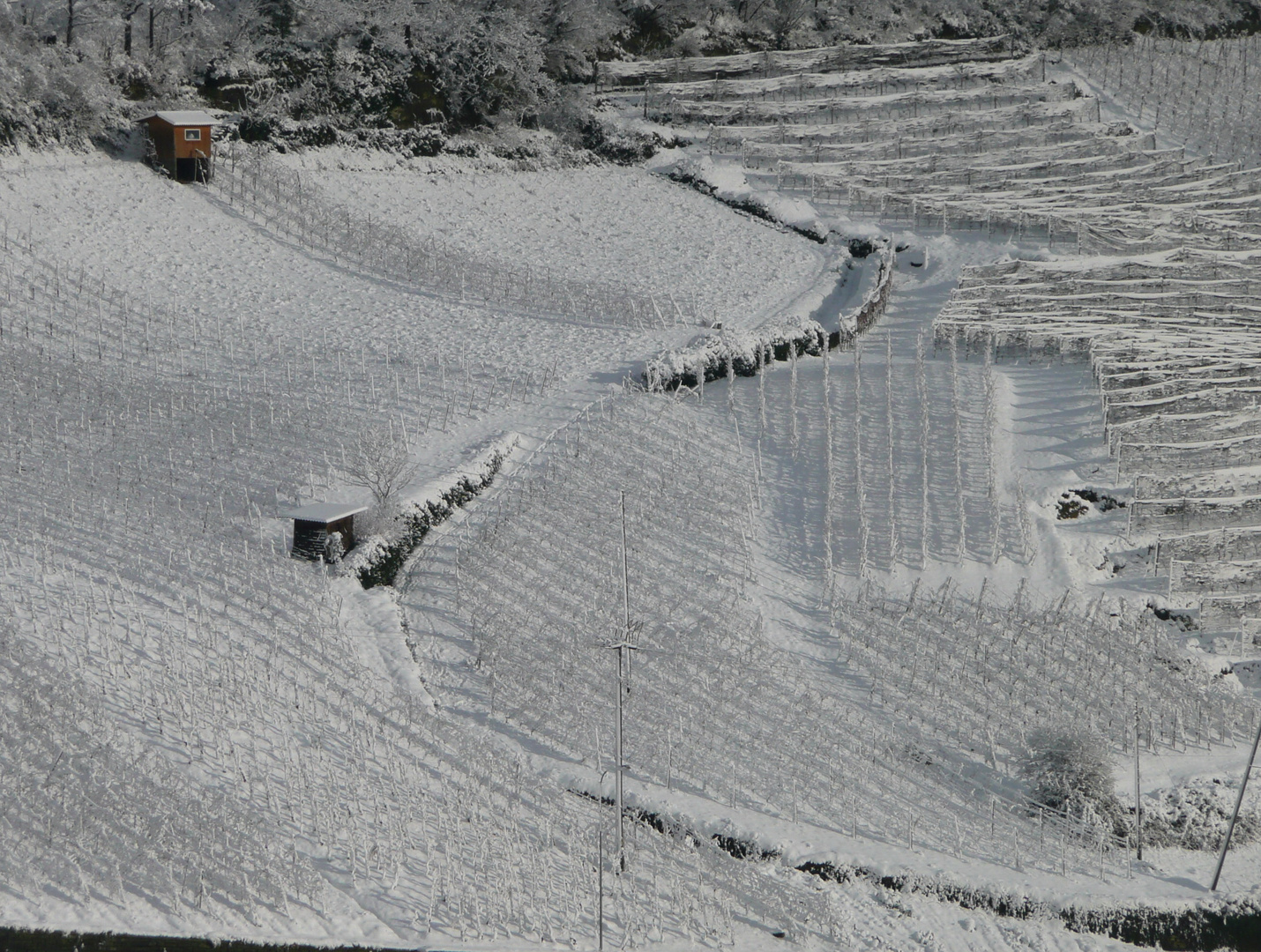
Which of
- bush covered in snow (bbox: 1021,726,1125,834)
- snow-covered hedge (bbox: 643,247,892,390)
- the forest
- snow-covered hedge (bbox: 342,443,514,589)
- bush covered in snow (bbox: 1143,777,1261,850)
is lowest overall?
bush covered in snow (bbox: 1143,777,1261,850)

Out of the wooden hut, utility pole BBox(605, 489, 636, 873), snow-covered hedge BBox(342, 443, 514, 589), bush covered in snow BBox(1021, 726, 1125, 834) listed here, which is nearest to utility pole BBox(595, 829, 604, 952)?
utility pole BBox(605, 489, 636, 873)

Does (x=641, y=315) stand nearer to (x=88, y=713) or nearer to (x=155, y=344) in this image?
(x=155, y=344)

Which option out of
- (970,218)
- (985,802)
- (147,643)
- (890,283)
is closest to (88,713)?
(147,643)

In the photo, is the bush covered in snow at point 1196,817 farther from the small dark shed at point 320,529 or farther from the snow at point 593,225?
the snow at point 593,225

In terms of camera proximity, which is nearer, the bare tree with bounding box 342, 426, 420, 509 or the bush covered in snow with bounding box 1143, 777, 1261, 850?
the bush covered in snow with bounding box 1143, 777, 1261, 850

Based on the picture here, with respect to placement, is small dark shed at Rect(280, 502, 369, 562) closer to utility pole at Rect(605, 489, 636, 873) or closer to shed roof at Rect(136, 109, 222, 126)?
utility pole at Rect(605, 489, 636, 873)

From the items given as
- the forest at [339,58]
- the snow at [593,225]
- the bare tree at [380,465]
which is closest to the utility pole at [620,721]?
the bare tree at [380,465]

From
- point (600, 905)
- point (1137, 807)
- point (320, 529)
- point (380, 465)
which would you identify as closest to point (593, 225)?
point (380, 465)
